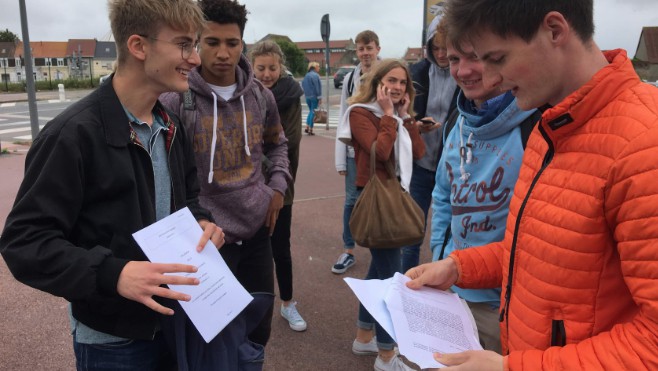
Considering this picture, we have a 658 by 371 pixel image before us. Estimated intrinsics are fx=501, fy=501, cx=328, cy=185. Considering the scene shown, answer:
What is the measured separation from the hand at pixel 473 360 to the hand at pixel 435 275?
0.39 meters

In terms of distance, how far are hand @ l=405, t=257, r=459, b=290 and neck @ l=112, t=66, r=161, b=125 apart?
1.11 metres

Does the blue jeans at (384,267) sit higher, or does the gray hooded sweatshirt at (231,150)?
the gray hooded sweatshirt at (231,150)

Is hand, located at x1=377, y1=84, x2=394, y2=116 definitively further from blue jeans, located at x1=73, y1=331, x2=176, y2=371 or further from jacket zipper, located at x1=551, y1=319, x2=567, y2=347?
jacket zipper, located at x1=551, y1=319, x2=567, y2=347

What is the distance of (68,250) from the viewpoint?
1.45 meters

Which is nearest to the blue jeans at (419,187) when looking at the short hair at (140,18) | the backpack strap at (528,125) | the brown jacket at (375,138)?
the brown jacket at (375,138)

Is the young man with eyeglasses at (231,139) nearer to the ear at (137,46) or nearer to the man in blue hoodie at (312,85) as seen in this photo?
the ear at (137,46)

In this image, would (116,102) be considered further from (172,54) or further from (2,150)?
(2,150)

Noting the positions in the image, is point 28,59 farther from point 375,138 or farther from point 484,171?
point 484,171

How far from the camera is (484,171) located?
6.22ft

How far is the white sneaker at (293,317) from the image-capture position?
359 centimetres

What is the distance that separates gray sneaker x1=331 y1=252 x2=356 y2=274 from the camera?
459cm

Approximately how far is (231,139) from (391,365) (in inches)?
66.6

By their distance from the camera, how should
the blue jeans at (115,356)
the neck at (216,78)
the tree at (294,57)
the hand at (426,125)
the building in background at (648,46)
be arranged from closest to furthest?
the blue jeans at (115,356) < the neck at (216,78) < the hand at (426,125) < the building in background at (648,46) < the tree at (294,57)

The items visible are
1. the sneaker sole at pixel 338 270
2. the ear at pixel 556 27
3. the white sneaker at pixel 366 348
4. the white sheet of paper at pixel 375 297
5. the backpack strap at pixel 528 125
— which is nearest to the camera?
the ear at pixel 556 27
